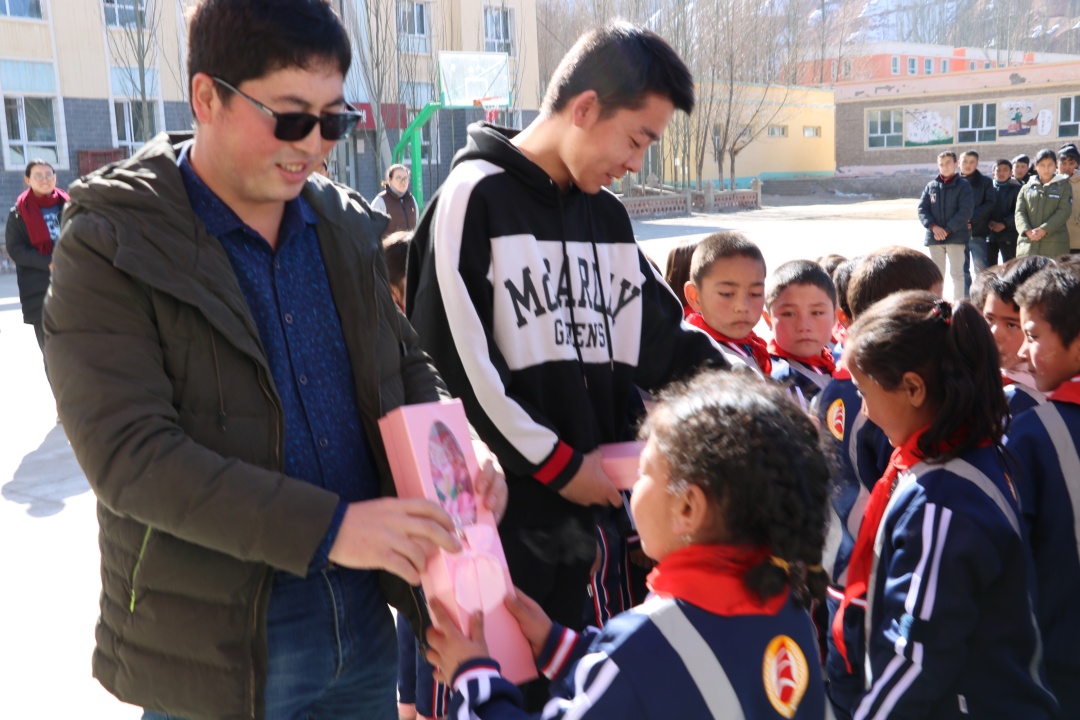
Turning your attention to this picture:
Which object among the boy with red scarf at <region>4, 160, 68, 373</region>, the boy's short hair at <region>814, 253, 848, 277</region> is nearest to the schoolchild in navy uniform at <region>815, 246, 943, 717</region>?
the boy's short hair at <region>814, 253, 848, 277</region>

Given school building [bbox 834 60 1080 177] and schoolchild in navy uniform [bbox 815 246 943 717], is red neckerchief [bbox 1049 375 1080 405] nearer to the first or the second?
schoolchild in navy uniform [bbox 815 246 943 717]

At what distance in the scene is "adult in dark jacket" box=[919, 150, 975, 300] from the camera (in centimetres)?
1113

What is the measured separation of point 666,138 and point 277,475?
1487 inches

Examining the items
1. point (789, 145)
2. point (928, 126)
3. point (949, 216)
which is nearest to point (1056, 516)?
point (949, 216)

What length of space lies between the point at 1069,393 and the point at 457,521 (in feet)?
5.38

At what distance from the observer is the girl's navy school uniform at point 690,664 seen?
1.37 metres

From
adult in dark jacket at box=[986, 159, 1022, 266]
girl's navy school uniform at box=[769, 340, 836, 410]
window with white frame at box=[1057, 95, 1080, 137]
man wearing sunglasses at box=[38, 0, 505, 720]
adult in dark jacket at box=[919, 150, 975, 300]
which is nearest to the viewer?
man wearing sunglasses at box=[38, 0, 505, 720]

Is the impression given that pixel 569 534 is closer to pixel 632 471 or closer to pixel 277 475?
pixel 632 471

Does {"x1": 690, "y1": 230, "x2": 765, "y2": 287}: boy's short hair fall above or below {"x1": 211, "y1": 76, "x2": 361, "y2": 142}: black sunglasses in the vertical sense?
below

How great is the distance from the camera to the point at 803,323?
3.39 m

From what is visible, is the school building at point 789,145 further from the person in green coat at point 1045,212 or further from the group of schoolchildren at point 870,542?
the group of schoolchildren at point 870,542

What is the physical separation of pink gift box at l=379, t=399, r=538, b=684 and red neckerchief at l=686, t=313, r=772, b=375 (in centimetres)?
169

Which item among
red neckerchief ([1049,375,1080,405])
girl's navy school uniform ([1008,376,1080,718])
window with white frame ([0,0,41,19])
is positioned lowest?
girl's navy school uniform ([1008,376,1080,718])

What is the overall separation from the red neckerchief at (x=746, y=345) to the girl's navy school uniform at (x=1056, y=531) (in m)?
Answer: 0.98
